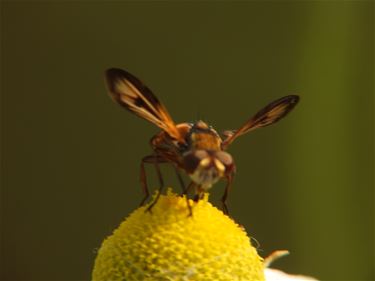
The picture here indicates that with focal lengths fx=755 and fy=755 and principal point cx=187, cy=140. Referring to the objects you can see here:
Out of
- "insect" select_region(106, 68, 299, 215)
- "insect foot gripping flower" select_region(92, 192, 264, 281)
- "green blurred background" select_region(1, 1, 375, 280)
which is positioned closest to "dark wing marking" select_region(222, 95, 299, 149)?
"insect" select_region(106, 68, 299, 215)

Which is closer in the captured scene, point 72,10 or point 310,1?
point 72,10


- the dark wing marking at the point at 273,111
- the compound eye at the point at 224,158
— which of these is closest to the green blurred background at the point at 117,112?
the dark wing marking at the point at 273,111

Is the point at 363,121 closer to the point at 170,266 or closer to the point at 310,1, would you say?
the point at 310,1

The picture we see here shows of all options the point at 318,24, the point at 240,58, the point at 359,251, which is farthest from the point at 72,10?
the point at 359,251

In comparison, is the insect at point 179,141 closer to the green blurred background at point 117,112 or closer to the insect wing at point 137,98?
the insect wing at point 137,98

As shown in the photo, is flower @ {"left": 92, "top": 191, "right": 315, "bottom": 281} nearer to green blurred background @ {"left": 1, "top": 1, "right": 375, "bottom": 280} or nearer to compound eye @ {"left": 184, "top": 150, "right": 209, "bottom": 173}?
compound eye @ {"left": 184, "top": 150, "right": 209, "bottom": 173}

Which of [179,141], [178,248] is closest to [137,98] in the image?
[179,141]
